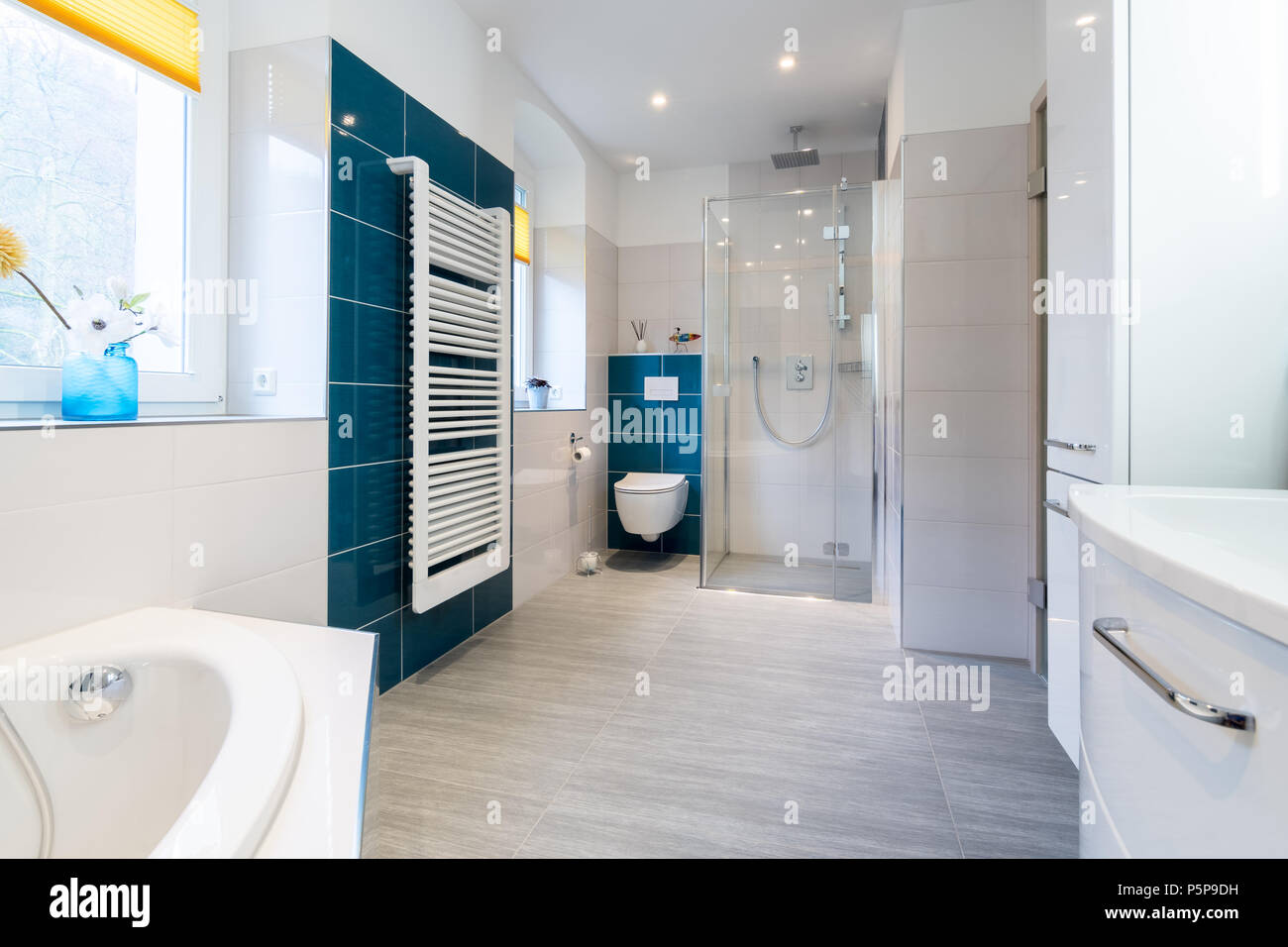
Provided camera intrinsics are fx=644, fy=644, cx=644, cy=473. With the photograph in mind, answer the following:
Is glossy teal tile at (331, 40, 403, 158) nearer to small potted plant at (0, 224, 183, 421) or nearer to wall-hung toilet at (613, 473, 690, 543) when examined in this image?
small potted plant at (0, 224, 183, 421)

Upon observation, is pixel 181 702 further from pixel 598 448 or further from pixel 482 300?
pixel 598 448

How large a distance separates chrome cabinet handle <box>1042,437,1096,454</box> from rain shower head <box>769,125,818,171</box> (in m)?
2.62

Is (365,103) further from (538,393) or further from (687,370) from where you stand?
(687,370)

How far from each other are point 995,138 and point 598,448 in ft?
8.56

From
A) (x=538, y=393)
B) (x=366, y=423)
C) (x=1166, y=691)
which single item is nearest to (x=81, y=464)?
(x=366, y=423)

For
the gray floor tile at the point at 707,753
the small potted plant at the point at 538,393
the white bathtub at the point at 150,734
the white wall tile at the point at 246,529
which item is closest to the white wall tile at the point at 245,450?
the white wall tile at the point at 246,529

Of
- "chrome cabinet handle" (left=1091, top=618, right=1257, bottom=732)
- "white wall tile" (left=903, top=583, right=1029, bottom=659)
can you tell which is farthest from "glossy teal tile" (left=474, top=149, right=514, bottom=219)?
"chrome cabinet handle" (left=1091, top=618, right=1257, bottom=732)

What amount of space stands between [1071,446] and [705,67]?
2466mm

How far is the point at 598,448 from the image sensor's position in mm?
4156

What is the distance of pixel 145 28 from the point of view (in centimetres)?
167

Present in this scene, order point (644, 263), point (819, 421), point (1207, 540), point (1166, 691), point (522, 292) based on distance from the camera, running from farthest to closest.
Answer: point (644, 263) → point (522, 292) → point (819, 421) → point (1207, 540) → point (1166, 691)

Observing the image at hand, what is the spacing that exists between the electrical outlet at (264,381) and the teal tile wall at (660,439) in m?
2.46

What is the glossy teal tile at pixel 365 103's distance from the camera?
74.8 inches

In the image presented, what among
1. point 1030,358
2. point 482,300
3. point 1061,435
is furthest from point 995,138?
point 482,300
